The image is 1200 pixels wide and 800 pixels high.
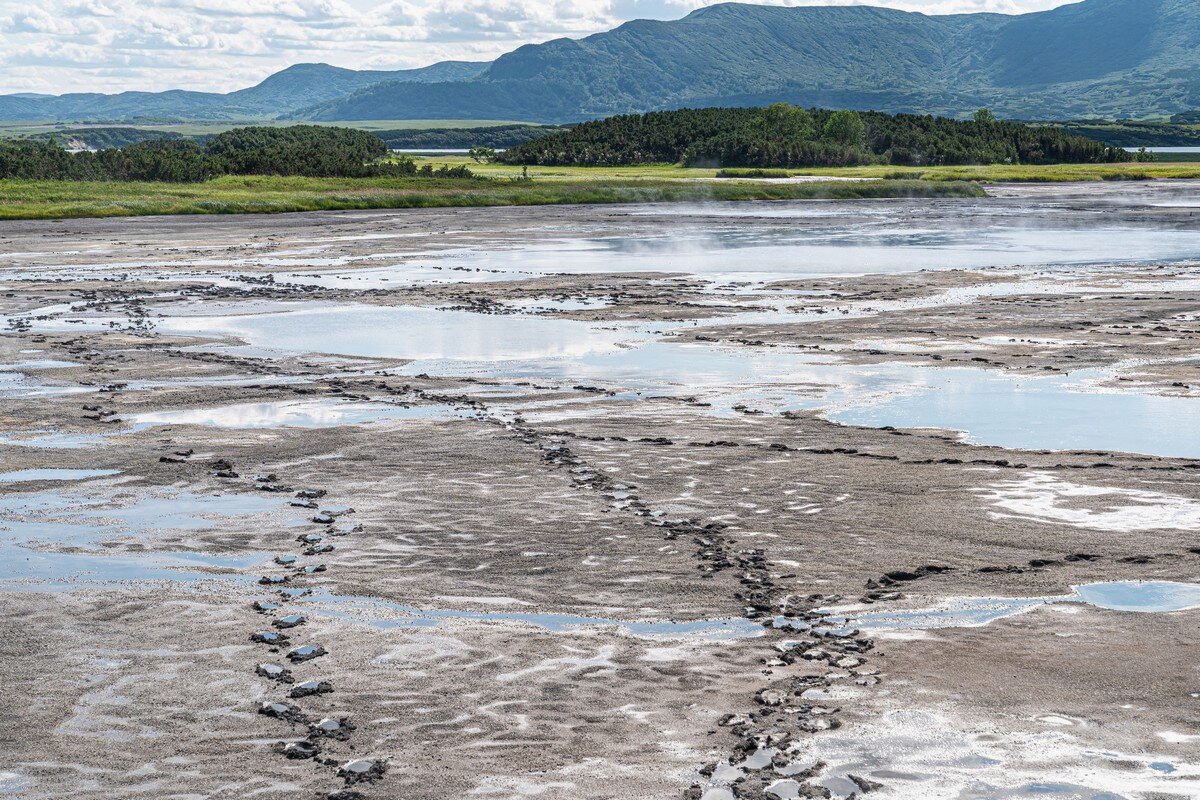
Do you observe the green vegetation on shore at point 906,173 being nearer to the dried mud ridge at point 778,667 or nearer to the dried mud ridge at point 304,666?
the dried mud ridge at point 304,666

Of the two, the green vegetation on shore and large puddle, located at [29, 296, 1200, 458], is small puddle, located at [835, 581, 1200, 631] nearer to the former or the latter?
large puddle, located at [29, 296, 1200, 458]

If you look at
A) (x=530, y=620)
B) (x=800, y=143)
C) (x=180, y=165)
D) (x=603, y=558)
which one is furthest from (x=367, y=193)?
(x=530, y=620)

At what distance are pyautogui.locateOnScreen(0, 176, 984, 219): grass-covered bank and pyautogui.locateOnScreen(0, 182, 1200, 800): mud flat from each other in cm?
5234

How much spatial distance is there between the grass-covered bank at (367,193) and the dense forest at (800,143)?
43.0 meters

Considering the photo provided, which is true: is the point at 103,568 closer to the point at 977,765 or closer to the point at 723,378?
the point at 977,765

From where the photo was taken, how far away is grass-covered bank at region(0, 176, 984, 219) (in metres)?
83.9

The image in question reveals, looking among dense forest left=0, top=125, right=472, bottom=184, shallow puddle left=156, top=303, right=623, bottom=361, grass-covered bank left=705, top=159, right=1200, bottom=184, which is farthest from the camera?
Result: grass-covered bank left=705, top=159, right=1200, bottom=184

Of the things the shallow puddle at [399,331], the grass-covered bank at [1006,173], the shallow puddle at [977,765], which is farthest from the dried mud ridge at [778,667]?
the grass-covered bank at [1006,173]

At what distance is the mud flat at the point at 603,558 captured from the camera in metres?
9.70

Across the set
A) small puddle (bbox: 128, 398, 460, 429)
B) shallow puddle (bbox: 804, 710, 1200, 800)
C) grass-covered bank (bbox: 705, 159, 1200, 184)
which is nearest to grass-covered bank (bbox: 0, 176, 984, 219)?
grass-covered bank (bbox: 705, 159, 1200, 184)

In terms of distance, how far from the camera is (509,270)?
4784cm

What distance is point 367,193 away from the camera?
9831 centimetres

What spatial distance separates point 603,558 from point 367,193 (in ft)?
286

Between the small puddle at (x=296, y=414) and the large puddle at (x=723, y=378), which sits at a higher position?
the large puddle at (x=723, y=378)
